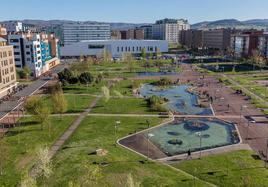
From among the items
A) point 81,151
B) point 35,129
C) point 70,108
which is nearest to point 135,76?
point 70,108

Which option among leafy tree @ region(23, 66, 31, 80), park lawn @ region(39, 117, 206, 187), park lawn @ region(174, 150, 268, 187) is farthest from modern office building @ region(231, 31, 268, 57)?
park lawn @ region(174, 150, 268, 187)

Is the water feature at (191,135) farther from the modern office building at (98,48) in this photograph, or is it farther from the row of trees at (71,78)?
the modern office building at (98,48)

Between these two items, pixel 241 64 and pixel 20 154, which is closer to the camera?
pixel 20 154

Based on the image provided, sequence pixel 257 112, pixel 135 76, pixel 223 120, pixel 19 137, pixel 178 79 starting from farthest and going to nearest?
pixel 135 76, pixel 178 79, pixel 257 112, pixel 223 120, pixel 19 137

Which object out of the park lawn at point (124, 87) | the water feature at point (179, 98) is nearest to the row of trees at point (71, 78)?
the park lawn at point (124, 87)

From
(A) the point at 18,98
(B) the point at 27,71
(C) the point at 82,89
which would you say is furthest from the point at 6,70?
(B) the point at 27,71

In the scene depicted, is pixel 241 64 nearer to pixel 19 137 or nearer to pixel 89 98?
pixel 89 98

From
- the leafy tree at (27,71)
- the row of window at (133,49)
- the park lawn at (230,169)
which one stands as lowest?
the park lawn at (230,169)
